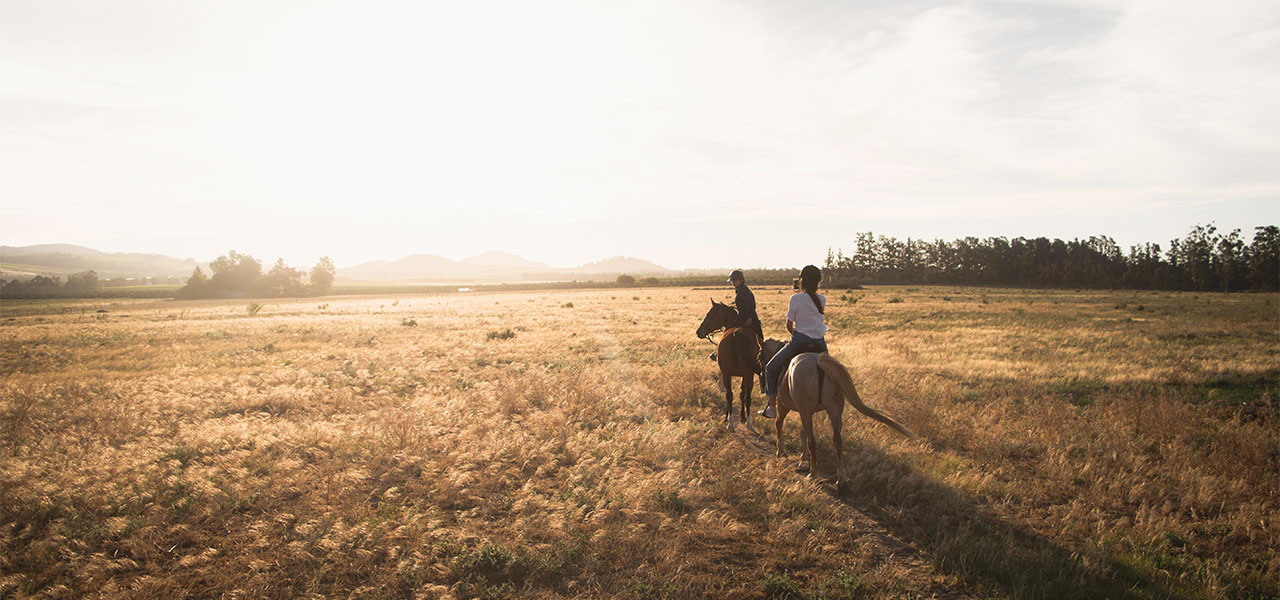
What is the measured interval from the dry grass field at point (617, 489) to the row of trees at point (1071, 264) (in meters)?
78.9

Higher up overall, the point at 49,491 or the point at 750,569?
the point at 49,491

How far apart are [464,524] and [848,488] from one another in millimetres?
5314

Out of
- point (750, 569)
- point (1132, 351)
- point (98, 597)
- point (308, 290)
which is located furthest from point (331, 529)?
point (308, 290)

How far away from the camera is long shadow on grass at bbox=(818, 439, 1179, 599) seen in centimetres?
504

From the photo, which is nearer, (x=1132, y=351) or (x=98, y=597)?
(x=98, y=597)

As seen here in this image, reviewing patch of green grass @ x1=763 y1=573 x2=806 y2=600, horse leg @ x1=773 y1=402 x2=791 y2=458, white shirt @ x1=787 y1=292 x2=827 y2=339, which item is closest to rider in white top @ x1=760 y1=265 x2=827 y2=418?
white shirt @ x1=787 y1=292 x2=827 y2=339

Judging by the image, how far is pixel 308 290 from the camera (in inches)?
3964

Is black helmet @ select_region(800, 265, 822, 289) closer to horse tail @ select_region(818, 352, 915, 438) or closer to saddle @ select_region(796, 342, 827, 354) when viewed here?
saddle @ select_region(796, 342, 827, 354)

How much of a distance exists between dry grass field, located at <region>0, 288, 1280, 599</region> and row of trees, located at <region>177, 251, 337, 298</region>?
9496 cm

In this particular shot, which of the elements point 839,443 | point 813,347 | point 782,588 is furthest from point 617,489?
point 813,347

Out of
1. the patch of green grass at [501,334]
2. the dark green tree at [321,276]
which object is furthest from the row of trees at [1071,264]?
the dark green tree at [321,276]

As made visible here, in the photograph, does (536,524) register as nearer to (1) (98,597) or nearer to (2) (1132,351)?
(1) (98,597)

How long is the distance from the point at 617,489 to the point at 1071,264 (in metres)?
145

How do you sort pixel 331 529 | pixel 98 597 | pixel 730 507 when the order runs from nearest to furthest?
pixel 98 597 → pixel 331 529 → pixel 730 507
